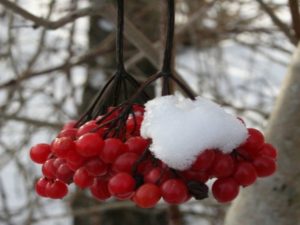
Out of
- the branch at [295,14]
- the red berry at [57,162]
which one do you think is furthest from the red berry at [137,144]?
the branch at [295,14]

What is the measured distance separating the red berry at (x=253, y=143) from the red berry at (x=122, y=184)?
17 cm

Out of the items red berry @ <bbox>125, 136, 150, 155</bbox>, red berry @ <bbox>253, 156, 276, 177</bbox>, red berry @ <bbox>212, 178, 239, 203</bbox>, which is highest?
red berry @ <bbox>125, 136, 150, 155</bbox>

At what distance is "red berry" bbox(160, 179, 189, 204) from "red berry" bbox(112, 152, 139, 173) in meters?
0.05

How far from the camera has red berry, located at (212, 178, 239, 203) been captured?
727 millimetres

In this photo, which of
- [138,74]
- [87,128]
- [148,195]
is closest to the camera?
[148,195]

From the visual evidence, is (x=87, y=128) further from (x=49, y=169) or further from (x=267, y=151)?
(x=267, y=151)

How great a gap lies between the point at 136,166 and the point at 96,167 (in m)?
0.05

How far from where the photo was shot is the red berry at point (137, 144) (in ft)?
2.35

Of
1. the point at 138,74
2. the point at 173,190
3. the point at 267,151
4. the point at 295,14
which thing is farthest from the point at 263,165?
the point at 138,74

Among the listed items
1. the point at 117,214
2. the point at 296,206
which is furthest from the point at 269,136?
the point at 117,214

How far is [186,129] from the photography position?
759 millimetres

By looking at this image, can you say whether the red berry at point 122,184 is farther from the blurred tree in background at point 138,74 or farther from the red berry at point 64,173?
the blurred tree in background at point 138,74

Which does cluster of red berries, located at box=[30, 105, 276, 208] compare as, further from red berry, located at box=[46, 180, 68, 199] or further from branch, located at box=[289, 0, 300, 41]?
branch, located at box=[289, 0, 300, 41]

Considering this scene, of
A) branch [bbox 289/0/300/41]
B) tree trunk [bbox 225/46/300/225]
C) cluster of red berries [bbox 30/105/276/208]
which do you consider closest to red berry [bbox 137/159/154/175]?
cluster of red berries [bbox 30/105/276/208]
